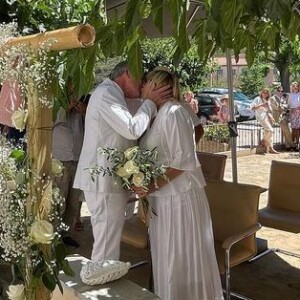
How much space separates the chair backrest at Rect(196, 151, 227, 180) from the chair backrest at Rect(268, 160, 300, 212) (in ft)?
1.39

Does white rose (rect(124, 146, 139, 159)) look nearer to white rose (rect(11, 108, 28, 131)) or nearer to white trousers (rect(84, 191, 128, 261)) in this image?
white trousers (rect(84, 191, 128, 261))

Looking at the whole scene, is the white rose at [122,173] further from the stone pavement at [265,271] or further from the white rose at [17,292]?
the stone pavement at [265,271]

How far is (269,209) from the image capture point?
4266 mm

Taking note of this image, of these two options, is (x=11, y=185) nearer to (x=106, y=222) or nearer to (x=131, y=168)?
(x=131, y=168)

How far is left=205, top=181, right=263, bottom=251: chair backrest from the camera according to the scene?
3.30 meters

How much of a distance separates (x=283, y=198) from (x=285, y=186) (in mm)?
107

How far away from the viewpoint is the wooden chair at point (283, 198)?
400cm

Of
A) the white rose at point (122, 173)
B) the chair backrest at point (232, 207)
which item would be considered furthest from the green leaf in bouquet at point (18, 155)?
the chair backrest at point (232, 207)

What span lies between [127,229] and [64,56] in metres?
2.23

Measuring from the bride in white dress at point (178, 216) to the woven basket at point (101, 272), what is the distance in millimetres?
489

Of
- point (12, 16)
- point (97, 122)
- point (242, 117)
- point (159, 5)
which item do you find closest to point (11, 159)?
point (159, 5)

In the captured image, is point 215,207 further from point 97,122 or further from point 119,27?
point 119,27

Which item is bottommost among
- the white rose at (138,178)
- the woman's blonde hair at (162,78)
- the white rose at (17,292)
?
the white rose at (17,292)

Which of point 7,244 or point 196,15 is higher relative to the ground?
point 196,15
